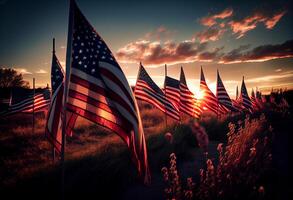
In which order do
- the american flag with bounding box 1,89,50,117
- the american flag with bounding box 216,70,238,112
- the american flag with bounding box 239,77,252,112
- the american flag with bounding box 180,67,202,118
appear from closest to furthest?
the american flag with bounding box 180,67,202,118 → the american flag with bounding box 1,89,50,117 → the american flag with bounding box 216,70,238,112 → the american flag with bounding box 239,77,252,112

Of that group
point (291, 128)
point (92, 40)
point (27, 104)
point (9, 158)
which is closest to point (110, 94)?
point (92, 40)

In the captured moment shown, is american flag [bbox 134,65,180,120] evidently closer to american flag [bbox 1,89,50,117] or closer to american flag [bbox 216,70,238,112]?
american flag [bbox 216,70,238,112]

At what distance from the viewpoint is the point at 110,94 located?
11.3ft

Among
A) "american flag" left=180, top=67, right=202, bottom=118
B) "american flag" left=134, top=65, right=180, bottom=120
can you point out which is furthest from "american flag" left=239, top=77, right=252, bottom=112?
"american flag" left=134, top=65, right=180, bottom=120

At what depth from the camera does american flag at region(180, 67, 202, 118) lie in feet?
40.5

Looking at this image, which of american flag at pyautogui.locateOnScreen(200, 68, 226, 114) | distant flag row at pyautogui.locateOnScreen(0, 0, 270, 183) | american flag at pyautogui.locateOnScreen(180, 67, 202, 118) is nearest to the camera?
distant flag row at pyautogui.locateOnScreen(0, 0, 270, 183)

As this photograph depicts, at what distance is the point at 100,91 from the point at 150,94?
6583 mm

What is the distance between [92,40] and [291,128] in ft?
43.8

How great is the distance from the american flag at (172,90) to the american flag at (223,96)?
398 centimetres

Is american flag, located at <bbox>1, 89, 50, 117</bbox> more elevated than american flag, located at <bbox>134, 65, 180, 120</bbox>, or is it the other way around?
american flag, located at <bbox>134, 65, 180, 120</bbox>

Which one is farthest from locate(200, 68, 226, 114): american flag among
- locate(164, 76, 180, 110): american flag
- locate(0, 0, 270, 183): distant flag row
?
locate(0, 0, 270, 183): distant flag row

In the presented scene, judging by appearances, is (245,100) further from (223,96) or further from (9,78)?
(9,78)

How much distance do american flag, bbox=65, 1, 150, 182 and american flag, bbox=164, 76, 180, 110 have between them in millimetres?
9033

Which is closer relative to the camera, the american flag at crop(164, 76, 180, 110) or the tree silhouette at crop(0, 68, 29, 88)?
the american flag at crop(164, 76, 180, 110)
